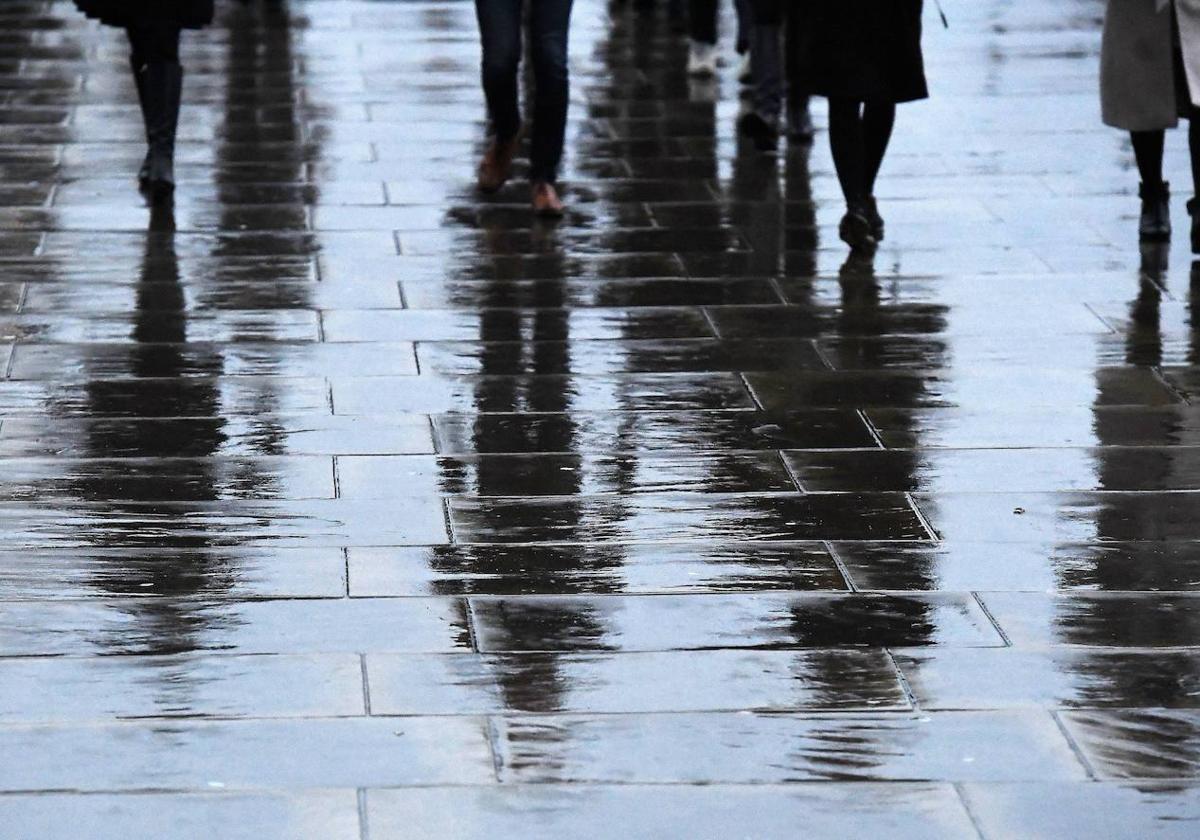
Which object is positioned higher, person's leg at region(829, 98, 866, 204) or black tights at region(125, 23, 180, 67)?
black tights at region(125, 23, 180, 67)

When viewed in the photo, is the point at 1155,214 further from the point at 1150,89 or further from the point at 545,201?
the point at 545,201

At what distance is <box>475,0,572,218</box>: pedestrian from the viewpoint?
917 centimetres

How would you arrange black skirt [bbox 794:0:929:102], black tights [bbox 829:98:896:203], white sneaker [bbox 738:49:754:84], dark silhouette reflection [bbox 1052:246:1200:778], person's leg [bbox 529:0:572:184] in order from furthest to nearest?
1. white sneaker [bbox 738:49:754:84]
2. person's leg [bbox 529:0:572:184]
3. black tights [bbox 829:98:896:203]
4. black skirt [bbox 794:0:929:102]
5. dark silhouette reflection [bbox 1052:246:1200:778]

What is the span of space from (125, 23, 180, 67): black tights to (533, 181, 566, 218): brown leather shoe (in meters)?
1.67

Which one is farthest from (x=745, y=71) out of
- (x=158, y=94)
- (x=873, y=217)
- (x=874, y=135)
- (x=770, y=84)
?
(x=158, y=94)

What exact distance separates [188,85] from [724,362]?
680 cm

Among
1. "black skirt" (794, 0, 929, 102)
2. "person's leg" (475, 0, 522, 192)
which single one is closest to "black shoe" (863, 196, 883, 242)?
"black skirt" (794, 0, 929, 102)

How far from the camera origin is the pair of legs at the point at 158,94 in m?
9.75

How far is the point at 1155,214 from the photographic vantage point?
907 cm

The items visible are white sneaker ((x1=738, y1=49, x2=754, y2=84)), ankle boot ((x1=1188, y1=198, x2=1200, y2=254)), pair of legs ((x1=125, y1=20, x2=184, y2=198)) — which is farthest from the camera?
white sneaker ((x1=738, y1=49, x2=754, y2=84))

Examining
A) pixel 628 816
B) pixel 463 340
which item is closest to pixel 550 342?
pixel 463 340

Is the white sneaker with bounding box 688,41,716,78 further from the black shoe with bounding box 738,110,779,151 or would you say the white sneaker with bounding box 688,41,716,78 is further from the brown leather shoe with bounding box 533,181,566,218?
the brown leather shoe with bounding box 533,181,566,218

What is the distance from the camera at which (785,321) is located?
308 inches

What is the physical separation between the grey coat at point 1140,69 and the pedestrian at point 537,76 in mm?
2205
